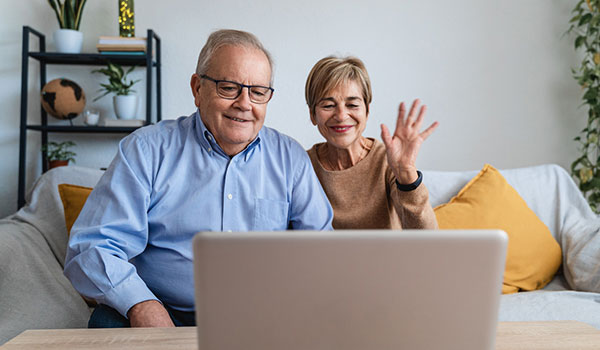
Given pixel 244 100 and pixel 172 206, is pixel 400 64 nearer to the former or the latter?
pixel 244 100

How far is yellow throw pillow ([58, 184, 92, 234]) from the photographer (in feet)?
6.11

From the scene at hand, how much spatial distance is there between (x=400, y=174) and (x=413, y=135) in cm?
12

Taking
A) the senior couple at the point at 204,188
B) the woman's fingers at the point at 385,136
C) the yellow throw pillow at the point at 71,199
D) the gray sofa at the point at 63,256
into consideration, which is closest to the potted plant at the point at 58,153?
the gray sofa at the point at 63,256

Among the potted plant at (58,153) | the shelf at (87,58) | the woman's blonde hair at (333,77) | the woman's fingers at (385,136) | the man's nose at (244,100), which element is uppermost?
the shelf at (87,58)

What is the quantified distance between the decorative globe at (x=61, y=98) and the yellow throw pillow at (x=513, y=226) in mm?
1784

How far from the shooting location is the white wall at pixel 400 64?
2.61 m

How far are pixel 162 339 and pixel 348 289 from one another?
415 mm

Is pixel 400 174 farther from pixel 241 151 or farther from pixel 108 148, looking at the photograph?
pixel 108 148

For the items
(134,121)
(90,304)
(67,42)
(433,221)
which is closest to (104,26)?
(67,42)

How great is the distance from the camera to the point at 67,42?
2.43m

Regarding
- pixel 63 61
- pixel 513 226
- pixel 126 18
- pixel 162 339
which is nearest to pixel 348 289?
pixel 162 339

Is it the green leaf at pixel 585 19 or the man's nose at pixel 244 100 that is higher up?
the green leaf at pixel 585 19

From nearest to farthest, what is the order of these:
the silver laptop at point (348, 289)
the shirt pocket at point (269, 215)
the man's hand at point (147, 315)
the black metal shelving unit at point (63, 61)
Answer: the silver laptop at point (348, 289), the man's hand at point (147, 315), the shirt pocket at point (269, 215), the black metal shelving unit at point (63, 61)

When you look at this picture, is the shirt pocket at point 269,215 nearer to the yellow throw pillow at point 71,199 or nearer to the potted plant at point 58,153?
the yellow throw pillow at point 71,199
